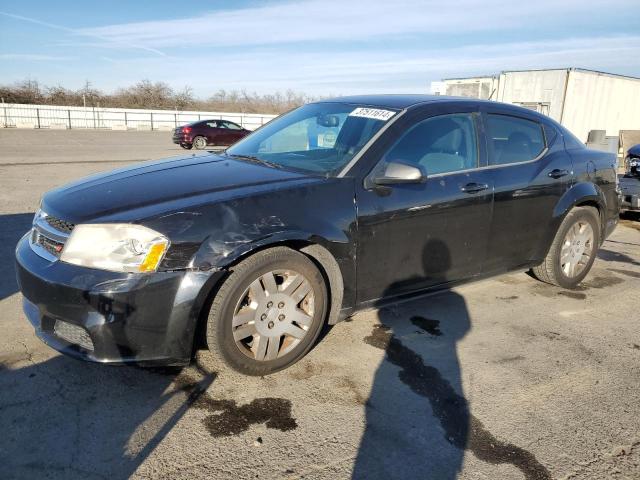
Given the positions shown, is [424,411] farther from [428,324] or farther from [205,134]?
[205,134]

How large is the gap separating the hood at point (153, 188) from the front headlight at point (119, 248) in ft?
0.22

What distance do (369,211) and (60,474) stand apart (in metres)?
2.14

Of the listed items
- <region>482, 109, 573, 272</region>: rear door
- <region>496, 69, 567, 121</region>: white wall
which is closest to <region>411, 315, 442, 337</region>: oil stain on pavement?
<region>482, 109, 573, 272</region>: rear door

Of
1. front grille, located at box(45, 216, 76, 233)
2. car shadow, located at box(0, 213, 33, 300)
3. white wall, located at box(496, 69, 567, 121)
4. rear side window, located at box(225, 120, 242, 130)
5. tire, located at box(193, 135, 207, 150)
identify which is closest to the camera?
front grille, located at box(45, 216, 76, 233)

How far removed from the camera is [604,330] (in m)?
3.93

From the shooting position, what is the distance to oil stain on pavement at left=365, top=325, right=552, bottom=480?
94.7 inches

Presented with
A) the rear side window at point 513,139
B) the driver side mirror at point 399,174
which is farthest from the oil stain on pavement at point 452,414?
the rear side window at point 513,139

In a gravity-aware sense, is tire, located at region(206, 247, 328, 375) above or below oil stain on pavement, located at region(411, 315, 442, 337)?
above

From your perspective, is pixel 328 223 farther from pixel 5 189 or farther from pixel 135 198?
pixel 5 189

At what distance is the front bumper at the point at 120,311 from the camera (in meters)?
2.57

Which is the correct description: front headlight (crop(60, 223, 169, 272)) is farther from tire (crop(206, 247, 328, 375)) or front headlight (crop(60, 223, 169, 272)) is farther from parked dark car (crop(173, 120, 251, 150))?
parked dark car (crop(173, 120, 251, 150))

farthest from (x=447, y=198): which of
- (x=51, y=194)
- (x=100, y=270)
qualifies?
(x=51, y=194)

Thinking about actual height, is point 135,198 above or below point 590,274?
above

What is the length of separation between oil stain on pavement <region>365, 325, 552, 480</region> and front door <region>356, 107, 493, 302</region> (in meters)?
0.41
